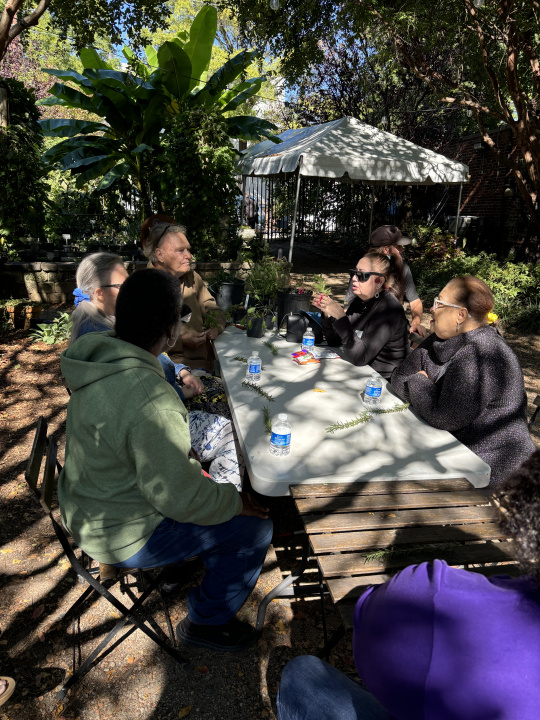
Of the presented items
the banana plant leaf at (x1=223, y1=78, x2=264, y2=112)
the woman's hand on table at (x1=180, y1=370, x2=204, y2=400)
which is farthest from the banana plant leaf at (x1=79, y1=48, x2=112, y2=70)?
the woman's hand on table at (x1=180, y1=370, x2=204, y2=400)

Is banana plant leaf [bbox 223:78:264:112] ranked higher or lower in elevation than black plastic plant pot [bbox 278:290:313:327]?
higher

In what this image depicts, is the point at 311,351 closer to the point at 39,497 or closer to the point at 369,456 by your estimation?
the point at 369,456

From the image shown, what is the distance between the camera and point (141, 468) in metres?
1.68

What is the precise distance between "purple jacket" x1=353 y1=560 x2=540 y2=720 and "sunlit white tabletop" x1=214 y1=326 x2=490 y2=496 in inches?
36.5

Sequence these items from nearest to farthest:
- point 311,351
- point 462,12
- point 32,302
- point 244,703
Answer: point 244,703 → point 311,351 → point 32,302 → point 462,12

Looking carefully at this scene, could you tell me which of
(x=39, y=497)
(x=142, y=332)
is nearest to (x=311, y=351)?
(x=142, y=332)

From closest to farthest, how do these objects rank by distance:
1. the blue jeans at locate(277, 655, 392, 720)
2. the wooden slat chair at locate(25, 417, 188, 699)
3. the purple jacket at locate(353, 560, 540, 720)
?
the purple jacket at locate(353, 560, 540, 720) → the blue jeans at locate(277, 655, 392, 720) → the wooden slat chair at locate(25, 417, 188, 699)

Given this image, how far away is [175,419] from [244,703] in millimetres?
1338

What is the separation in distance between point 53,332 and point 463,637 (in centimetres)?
684

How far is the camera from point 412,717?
985mm

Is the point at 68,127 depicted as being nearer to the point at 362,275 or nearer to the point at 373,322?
the point at 362,275

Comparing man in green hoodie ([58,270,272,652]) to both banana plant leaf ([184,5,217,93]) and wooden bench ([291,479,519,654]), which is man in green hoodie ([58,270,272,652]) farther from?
banana plant leaf ([184,5,217,93])

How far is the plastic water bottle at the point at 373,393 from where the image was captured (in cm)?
262

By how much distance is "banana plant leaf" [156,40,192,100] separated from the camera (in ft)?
25.7
